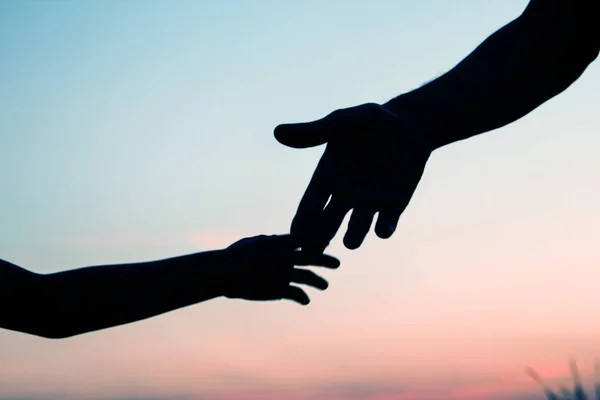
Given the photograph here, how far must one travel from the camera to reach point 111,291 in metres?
3.58

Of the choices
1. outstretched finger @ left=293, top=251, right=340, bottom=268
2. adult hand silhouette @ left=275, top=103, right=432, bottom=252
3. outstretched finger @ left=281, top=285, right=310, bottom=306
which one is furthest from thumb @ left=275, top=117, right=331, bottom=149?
outstretched finger @ left=281, top=285, right=310, bottom=306

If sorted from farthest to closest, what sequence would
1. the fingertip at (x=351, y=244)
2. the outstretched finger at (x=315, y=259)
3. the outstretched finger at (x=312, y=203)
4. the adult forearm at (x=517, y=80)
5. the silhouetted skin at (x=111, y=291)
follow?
1. the adult forearm at (x=517, y=80)
2. the outstretched finger at (x=312, y=203)
3. the outstretched finger at (x=315, y=259)
4. the fingertip at (x=351, y=244)
5. the silhouetted skin at (x=111, y=291)

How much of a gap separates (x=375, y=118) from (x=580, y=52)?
1.29m

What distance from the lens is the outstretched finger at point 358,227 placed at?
3.83m

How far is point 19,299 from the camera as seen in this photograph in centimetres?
356

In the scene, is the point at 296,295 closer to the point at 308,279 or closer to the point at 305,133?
the point at 308,279

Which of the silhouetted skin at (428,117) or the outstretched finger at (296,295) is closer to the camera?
the outstretched finger at (296,295)

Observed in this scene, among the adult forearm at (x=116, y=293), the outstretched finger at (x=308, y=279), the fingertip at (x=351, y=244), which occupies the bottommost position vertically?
the adult forearm at (x=116, y=293)

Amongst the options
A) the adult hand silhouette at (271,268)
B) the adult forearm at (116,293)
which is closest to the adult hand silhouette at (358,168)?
the adult hand silhouette at (271,268)

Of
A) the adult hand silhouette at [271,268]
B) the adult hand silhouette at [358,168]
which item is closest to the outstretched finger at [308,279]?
the adult hand silhouette at [271,268]

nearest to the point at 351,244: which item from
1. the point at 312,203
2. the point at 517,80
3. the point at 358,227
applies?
the point at 358,227

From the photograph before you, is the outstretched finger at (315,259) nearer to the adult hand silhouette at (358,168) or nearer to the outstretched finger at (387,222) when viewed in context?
the adult hand silhouette at (358,168)

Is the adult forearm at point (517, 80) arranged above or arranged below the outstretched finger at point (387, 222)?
above

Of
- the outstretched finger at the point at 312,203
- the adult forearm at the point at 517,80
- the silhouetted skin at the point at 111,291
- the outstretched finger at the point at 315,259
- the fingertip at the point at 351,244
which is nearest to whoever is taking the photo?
the silhouetted skin at the point at 111,291
